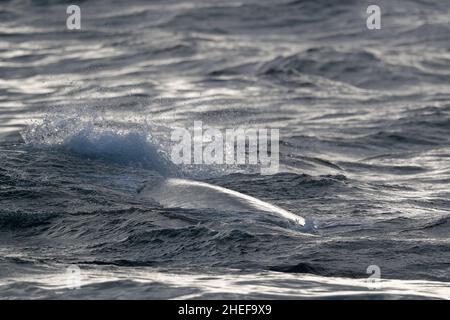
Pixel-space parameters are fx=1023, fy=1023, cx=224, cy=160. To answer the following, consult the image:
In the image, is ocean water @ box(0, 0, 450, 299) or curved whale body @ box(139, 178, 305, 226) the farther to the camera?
curved whale body @ box(139, 178, 305, 226)

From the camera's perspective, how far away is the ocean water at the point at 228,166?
8641mm

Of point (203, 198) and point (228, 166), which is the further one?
point (228, 166)

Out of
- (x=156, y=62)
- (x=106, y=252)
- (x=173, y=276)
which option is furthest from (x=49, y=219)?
(x=156, y=62)

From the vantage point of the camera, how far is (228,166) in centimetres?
1340

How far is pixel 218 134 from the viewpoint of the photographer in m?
16.2

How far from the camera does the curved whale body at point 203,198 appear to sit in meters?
10.5

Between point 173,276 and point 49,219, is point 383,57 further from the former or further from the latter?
point 173,276

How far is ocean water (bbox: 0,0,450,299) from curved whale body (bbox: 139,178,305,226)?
42mm

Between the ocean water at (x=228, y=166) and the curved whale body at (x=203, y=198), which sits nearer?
the ocean water at (x=228, y=166)

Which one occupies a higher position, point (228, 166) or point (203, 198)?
point (203, 198)

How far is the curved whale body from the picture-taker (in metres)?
10.5

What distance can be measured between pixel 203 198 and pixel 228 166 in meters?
2.59

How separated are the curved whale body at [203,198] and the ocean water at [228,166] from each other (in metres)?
0.04

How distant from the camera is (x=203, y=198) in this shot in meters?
10.8
